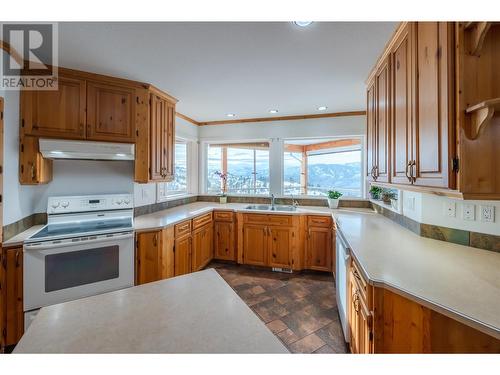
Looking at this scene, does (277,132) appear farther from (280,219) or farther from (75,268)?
(75,268)

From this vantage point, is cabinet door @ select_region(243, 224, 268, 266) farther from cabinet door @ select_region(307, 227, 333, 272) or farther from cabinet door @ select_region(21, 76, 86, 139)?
cabinet door @ select_region(21, 76, 86, 139)

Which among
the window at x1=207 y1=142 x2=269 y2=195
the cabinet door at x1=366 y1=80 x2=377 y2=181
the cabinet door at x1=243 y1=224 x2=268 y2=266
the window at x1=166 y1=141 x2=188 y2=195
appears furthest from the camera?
the window at x1=207 y1=142 x2=269 y2=195

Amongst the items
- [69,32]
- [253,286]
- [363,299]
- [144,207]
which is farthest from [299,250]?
[69,32]

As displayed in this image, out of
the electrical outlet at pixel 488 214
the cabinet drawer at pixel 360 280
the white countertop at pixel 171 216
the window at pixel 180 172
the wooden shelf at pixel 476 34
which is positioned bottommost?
the cabinet drawer at pixel 360 280

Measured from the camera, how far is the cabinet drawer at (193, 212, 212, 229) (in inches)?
120

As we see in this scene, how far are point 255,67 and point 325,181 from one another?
2390mm

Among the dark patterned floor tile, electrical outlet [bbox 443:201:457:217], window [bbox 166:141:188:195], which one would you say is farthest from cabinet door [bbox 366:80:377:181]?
window [bbox 166:141:188:195]

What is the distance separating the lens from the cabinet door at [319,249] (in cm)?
308

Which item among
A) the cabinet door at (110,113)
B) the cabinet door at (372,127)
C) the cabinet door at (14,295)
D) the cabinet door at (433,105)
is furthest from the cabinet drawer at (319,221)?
the cabinet door at (14,295)

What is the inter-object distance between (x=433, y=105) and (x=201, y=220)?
2.77m

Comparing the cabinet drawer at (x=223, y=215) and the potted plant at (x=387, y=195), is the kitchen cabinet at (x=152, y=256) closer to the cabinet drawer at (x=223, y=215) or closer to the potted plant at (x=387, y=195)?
the cabinet drawer at (x=223, y=215)

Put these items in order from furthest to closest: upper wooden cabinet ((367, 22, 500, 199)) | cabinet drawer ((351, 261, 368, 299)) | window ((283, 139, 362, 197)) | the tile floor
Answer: window ((283, 139, 362, 197))
the tile floor
cabinet drawer ((351, 261, 368, 299))
upper wooden cabinet ((367, 22, 500, 199))

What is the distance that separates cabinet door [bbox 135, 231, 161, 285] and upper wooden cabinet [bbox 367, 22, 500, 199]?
2241 mm

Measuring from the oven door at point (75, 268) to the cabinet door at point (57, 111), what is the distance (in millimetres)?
1020
